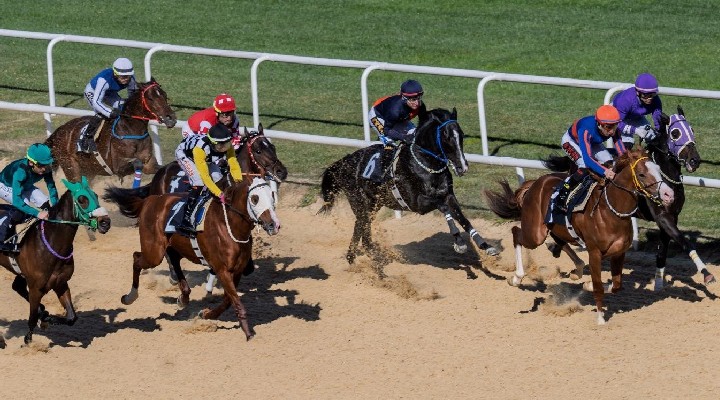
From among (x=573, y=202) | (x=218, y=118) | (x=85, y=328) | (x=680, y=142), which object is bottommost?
(x=85, y=328)

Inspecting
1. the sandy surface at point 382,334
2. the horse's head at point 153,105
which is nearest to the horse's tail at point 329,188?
the sandy surface at point 382,334

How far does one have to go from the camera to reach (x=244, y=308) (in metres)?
12.6

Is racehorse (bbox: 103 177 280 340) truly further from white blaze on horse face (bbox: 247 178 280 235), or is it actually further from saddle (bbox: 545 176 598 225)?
saddle (bbox: 545 176 598 225)

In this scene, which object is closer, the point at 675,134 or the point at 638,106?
the point at 675,134

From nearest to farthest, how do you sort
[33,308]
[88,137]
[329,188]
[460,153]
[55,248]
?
[55,248]
[33,308]
[460,153]
[329,188]
[88,137]

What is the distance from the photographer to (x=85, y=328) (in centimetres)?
1285

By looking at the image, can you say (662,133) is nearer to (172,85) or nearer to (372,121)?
(372,121)

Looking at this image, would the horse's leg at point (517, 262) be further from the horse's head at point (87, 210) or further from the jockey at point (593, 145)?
the horse's head at point (87, 210)

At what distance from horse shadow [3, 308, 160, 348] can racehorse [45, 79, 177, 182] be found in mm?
3026

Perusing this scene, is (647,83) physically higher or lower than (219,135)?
higher

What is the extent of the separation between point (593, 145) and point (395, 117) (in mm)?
2452

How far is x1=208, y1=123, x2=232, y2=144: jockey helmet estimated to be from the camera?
41.4ft

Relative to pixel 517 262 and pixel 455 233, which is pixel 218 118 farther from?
pixel 517 262

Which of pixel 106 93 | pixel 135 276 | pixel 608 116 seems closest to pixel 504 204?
pixel 608 116
